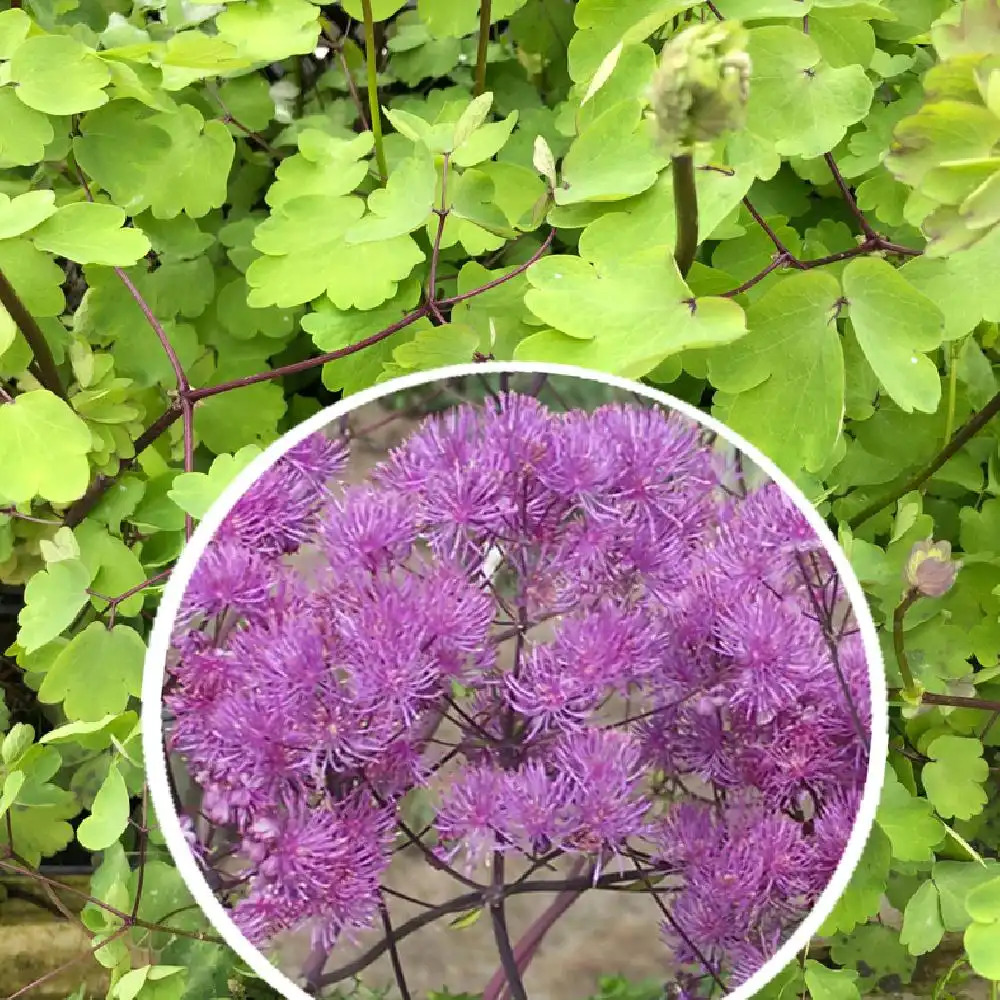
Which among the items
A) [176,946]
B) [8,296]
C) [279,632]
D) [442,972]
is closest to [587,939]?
[442,972]

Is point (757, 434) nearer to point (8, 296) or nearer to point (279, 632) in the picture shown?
point (279, 632)

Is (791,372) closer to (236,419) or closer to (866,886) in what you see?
(866,886)

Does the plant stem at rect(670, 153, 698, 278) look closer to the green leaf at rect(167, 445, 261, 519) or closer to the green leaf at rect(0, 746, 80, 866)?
the green leaf at rect(167, 445, 261, 519)

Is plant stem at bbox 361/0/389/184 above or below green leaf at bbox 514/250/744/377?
above

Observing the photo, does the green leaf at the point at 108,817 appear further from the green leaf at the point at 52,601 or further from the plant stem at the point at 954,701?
the plant stem at the point at 954,701

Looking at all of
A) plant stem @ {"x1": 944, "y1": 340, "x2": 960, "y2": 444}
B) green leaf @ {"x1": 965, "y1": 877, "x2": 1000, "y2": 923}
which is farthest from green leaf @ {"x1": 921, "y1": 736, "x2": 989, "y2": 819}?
plant stem @ {"x1": 944, "y1": 340, "x2": 960, "y2": 444}

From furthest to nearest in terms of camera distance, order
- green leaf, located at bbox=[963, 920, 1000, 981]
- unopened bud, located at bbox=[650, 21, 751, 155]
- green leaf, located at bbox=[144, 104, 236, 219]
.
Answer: green leaf, located at bbox=[144, 104, 236, 219] → green leaf, located at bbox=[963, 920, 1000, 981] → unopened bud, located at bbox=[650, 21, 751, 155]

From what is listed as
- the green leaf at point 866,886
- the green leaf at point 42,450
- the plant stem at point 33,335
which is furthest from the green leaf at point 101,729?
the green leaf at point 866,886
